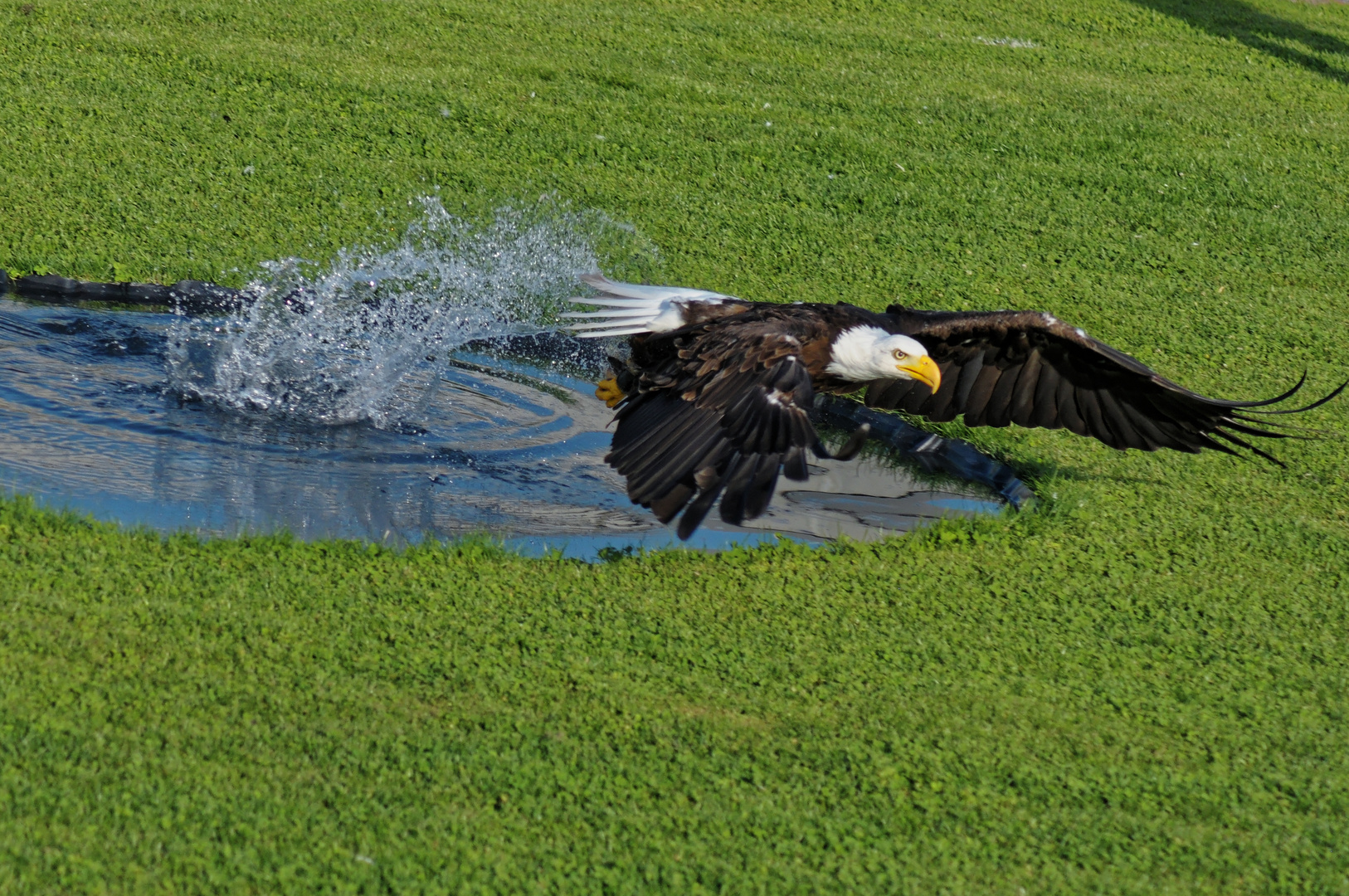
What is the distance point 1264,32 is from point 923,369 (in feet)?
36.5

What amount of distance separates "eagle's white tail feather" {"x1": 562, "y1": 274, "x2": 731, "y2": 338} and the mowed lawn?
4.19 feet

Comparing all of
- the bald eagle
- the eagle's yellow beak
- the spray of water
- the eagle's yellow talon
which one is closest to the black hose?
the spray of water

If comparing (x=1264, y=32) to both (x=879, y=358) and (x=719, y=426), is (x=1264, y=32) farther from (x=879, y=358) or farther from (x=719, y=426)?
(x=719, y=426)

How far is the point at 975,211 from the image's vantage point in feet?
32.1

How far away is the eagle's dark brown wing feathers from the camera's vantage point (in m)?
4.32

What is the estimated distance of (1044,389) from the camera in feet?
20.7

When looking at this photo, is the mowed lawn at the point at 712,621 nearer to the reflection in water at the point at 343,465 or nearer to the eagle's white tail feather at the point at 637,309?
the reflection in water at the point at 343,465

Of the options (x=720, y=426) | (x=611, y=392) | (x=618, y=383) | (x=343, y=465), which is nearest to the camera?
(x=720, y=426)

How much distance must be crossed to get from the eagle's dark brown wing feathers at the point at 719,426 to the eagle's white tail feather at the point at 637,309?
0.70 m

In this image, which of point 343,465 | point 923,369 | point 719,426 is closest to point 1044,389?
point 923,369

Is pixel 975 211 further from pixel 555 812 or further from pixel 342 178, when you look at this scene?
pixel 555 812

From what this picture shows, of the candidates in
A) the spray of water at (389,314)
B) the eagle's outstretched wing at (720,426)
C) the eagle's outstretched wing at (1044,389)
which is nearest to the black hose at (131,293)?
the spray of water at (389,314)

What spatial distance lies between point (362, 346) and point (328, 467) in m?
1.60

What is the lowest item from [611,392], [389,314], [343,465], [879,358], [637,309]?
[343,465]
